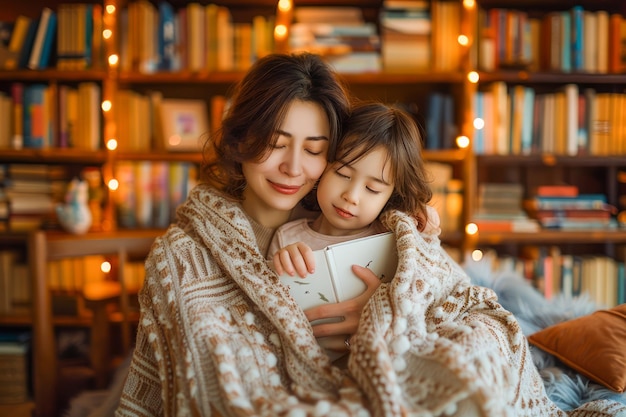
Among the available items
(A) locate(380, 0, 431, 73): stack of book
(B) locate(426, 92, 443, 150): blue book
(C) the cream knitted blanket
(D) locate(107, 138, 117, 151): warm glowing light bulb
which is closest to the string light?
(D) locate(107, 138, 117, 151): warm glowing light bulb

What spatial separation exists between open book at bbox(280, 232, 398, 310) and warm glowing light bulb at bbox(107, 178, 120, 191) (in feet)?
6.00

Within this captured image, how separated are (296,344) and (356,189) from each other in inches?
13.8

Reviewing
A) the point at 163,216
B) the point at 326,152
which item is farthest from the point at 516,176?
the point at 326,152

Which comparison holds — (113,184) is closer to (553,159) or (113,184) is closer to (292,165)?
(292,165)

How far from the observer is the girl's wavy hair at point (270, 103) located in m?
1.20

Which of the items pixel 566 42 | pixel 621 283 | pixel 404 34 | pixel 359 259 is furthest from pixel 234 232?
pixel 621 283

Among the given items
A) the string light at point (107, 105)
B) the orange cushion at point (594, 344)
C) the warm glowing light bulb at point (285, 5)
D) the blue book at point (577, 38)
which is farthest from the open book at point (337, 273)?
the blue book at point (577, 38)

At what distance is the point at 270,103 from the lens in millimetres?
1201

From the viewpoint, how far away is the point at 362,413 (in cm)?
85

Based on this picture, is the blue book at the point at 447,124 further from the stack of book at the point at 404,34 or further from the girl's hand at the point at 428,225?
the girl's hand at the point at 428,225

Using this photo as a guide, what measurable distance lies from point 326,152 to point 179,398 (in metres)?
0.57

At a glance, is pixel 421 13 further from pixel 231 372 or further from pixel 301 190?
pixel 231 372

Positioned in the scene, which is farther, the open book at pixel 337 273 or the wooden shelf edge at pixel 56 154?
the wooden shelf edge at pixel 56 154

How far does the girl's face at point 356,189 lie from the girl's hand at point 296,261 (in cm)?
16
